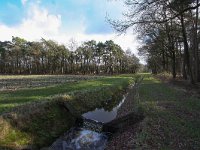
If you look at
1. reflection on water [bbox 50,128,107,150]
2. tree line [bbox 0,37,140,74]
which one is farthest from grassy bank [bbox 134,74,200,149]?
tree line [bbox 0,37,140,74]

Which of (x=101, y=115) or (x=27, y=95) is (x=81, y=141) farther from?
(x=27, y=95)

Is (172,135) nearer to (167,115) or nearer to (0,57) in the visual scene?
(167,115)

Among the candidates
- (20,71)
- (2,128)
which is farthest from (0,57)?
(2,128)

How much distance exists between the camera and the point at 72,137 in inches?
643

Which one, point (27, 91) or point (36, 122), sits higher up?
point (27, 91)

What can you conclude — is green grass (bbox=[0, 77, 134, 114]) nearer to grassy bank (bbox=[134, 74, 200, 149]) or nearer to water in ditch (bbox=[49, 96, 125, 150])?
water in ditch (bbox=[49, 96, 125, 150])

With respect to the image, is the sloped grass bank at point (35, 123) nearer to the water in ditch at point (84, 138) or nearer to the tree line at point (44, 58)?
the water in ditch at point (84, 138)

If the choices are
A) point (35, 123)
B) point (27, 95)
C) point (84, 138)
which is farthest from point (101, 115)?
point (35, 123)

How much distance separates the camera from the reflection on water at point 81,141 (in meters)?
14.5

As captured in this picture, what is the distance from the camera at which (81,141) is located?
50.5ft

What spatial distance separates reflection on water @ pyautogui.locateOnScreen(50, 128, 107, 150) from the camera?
14516 millimetres

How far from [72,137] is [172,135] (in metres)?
5.54

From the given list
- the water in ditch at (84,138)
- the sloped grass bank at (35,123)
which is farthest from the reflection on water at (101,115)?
the sloped grass bank at (35,123)

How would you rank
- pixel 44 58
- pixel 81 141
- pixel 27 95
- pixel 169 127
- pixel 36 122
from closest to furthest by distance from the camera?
1. pixel 169 127
2. pixel 81 141
3. pixel 36 122
4. pixel 27 95
5. pixel 44 58
